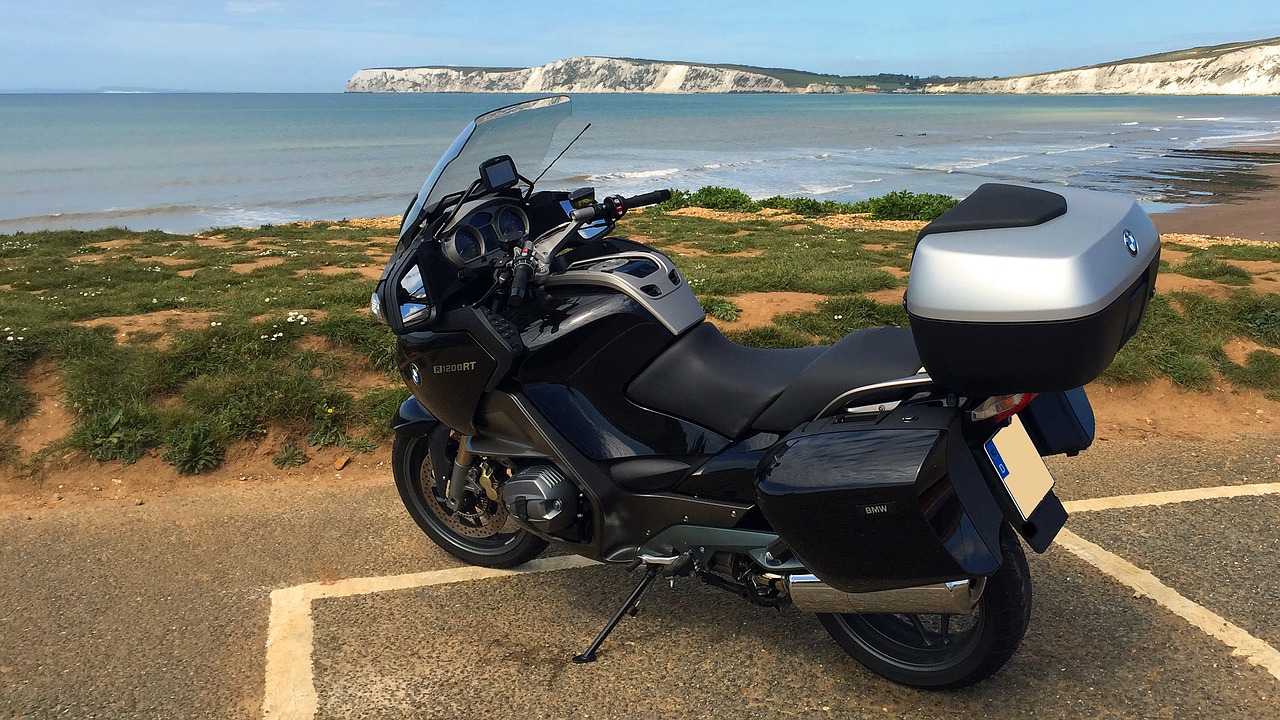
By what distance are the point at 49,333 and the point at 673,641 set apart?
15.0 feet

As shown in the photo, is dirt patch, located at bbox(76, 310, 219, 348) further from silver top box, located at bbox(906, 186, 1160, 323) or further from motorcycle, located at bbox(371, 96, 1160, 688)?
silver top box, located at bbox(906, 186, 1160, 323)

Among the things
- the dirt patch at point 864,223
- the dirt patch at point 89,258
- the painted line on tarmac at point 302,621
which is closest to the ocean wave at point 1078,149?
the dirt patch at point 864,223

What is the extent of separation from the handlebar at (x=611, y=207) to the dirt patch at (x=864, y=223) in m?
11.3

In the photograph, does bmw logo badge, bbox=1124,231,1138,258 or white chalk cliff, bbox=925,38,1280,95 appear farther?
white chalk cliff, bbox=925,38,1280,95

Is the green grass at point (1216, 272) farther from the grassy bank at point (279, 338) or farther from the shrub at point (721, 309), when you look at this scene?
the shrub at point (721, 309)

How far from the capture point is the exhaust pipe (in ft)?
8.21

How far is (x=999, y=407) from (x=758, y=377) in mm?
717

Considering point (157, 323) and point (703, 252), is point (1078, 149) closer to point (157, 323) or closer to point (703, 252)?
point (703, 252)

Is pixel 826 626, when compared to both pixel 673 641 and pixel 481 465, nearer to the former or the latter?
pixel 673 641

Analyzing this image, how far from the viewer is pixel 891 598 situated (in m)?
2.61

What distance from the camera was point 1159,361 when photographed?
575 centimetres

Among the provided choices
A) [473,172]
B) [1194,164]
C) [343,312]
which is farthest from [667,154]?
[473,172]

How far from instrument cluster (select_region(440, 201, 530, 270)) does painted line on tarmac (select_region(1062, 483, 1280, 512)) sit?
2.80 meters

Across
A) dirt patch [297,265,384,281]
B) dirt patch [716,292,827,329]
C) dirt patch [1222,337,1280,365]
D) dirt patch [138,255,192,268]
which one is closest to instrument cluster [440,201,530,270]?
dirt patch [716,292,827,329]
